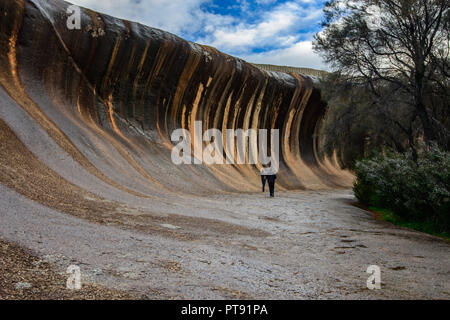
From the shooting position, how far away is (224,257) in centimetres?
588

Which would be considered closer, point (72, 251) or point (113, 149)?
point (72, 251)

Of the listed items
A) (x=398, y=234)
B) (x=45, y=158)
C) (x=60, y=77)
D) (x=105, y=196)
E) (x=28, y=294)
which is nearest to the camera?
(x=28, y=294)

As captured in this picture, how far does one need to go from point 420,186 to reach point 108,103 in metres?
13.7

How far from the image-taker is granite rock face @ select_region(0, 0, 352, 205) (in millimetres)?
11930

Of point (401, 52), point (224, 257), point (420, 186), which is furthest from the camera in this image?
point (401, 52)

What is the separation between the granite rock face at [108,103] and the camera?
11930 millimetres

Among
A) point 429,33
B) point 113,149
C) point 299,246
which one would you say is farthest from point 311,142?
point 299,246

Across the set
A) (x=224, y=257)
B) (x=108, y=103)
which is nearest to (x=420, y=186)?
(x=224, y=257)

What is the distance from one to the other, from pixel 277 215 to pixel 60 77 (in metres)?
11.1

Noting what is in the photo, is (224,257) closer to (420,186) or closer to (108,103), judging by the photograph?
(420,186)

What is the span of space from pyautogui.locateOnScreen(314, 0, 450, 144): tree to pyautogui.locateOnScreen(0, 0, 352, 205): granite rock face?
21.1ft

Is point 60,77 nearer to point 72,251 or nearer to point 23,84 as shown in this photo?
point 23,84

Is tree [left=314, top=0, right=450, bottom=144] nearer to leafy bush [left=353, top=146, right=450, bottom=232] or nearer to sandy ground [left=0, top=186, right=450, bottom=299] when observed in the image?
leafy bush [left=353, top=146, right=450, bottom=232]

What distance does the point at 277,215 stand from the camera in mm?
11711
